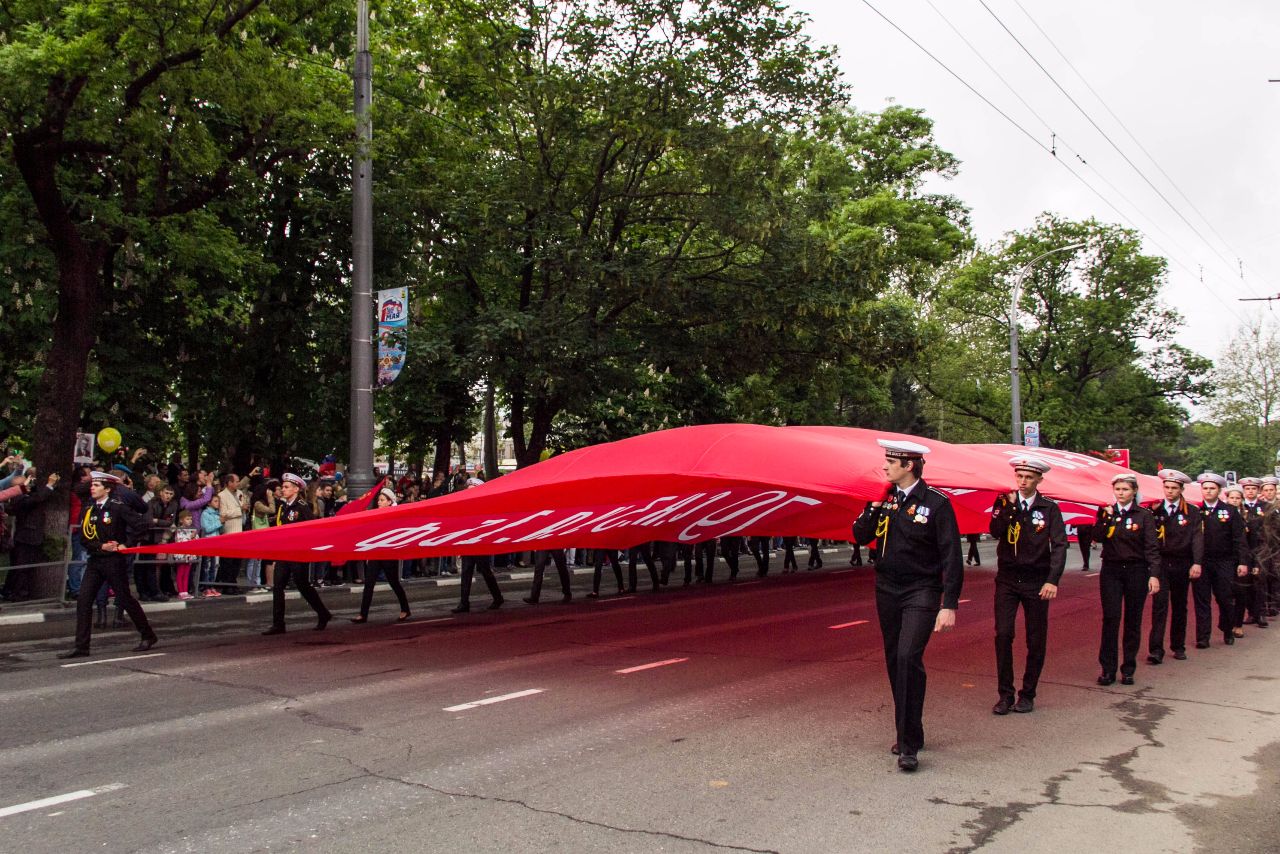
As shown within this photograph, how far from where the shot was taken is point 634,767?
19.7ft

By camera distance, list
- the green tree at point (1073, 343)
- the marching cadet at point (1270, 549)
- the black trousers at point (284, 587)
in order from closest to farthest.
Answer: the black trousers at point (284, 587), the marching cadet at point (1270, 549), the green tree at point (1073, 343)

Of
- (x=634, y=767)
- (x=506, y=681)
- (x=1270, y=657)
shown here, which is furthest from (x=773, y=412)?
(x=634, y=767)

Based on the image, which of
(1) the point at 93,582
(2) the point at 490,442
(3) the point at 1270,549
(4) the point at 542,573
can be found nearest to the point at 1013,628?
(3) the point at 1270,549

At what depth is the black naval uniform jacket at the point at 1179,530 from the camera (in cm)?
1002

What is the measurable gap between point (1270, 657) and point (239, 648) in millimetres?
10631

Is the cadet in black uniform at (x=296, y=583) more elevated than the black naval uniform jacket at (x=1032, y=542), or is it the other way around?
the black naval uniform jacket at (x=1032, y=542)

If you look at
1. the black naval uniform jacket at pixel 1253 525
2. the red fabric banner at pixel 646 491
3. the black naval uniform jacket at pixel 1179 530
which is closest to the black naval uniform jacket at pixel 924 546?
the red fabric banner at pixel 646 491

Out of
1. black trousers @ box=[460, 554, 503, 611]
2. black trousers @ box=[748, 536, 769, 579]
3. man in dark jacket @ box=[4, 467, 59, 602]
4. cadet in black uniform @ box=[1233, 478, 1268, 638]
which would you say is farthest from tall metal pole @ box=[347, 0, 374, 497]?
cadet in black uniform @ box=[1233, 478, 1268, 638]

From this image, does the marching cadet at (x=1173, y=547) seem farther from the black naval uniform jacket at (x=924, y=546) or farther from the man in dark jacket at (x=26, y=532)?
the man in dark jacket at (x=26, y=532)

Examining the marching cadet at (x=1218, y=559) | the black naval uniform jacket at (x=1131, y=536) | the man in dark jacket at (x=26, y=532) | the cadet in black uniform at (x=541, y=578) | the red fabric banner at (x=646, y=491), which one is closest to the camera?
the black naval uniform jacket at (x=1131, y=536)

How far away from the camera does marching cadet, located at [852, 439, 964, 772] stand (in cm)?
612

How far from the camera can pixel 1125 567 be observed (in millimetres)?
8922

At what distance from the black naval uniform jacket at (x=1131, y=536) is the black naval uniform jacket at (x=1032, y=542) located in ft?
4.76

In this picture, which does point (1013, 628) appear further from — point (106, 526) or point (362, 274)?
point (362, 274)
